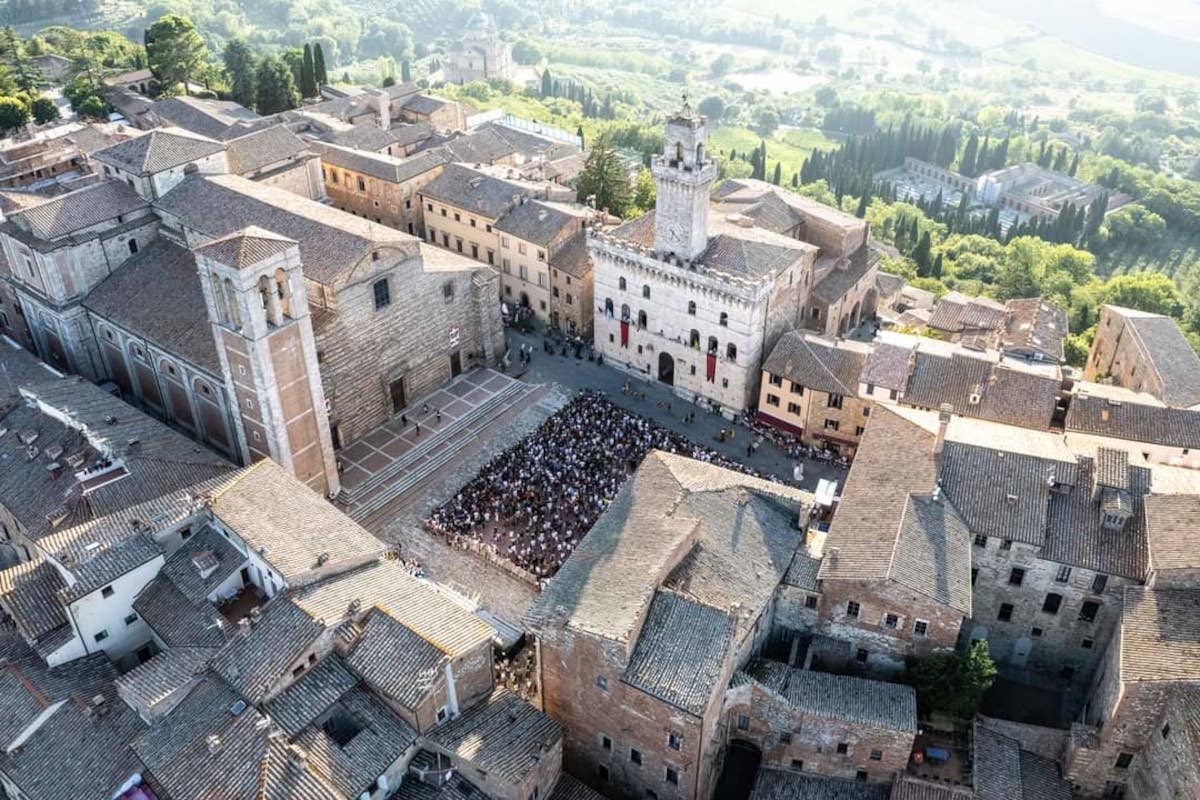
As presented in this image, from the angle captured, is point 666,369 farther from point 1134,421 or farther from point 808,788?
point 808,788

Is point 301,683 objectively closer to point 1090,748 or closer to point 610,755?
point 610,755

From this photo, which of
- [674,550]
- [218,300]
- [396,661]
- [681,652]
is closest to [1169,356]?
[674,550]

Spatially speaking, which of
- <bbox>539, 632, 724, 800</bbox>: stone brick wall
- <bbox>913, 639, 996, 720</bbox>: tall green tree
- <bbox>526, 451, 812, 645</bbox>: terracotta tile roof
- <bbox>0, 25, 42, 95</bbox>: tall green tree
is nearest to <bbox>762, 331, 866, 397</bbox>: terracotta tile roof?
<bbox>526, 451, 812, 645</bbox>: terracotta tile roof

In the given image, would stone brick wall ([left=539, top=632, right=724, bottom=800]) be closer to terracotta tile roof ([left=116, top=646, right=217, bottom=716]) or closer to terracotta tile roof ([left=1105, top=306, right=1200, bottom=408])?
terracotta tile roof ([left=116, top=646, right=217, bottom=716])

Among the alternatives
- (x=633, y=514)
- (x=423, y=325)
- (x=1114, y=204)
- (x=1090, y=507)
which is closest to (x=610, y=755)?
(x=633, y=514)

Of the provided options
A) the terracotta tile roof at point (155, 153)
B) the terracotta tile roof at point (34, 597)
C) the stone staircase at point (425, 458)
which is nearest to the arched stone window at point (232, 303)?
the stone staircase at point (425, 458)

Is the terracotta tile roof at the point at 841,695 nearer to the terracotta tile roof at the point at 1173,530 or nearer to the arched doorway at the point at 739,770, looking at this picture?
the arched doorway at the point at 739,770
